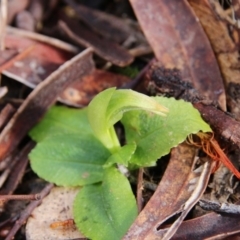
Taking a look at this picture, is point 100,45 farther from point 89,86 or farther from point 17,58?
point 17,58

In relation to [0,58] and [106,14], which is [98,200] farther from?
[106,14]

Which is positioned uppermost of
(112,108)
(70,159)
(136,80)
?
(112,108)

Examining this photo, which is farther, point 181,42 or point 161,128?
point 181,42

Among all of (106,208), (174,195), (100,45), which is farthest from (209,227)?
(100,45)

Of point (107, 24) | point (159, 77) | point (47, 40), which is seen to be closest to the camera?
point (159, 77)

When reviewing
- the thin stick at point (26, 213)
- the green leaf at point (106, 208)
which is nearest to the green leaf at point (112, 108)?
the green leaf at point (106, 208)

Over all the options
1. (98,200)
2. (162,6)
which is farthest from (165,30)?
(98,200)

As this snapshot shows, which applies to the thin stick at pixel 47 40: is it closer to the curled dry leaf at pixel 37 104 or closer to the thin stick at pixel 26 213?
the curled dry leaf at pixel 37 104

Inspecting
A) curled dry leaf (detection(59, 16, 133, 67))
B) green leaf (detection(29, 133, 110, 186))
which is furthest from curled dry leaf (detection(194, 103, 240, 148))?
curled dry leaf (detection(59, 16, 133, 67))
